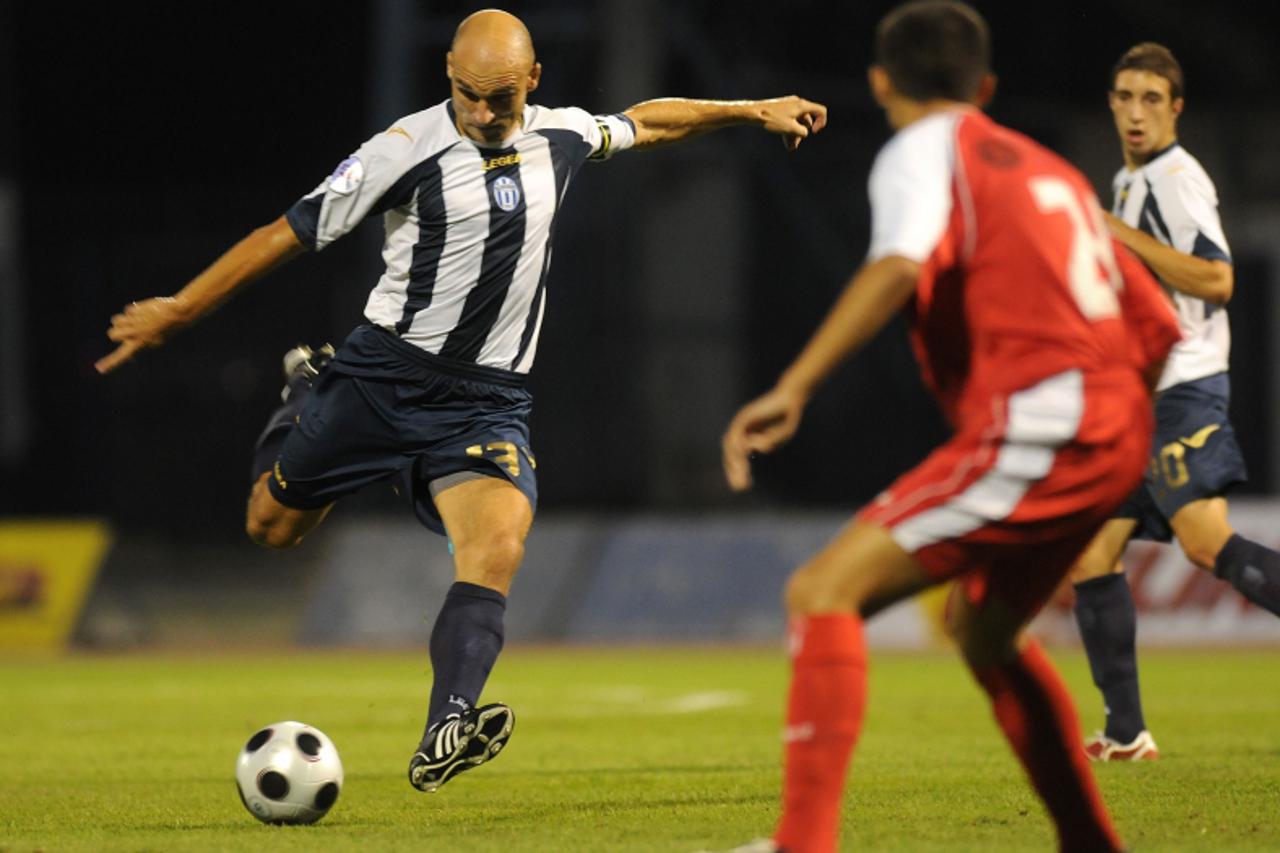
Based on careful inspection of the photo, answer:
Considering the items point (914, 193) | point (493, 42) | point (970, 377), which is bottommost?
point (970, 377)

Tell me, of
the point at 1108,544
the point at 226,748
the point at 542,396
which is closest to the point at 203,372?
the point at 542,396

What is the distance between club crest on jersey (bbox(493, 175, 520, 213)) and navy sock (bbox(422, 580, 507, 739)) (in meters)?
1.19

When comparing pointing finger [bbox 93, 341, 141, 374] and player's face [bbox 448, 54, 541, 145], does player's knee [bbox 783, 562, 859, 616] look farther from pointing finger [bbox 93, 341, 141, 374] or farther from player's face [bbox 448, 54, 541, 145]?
pointing finger [bbox 93, 341, 141, 374]

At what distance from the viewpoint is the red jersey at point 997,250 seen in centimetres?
423

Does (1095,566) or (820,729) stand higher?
(820,729)

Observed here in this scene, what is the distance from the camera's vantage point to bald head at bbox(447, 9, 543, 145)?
618cm

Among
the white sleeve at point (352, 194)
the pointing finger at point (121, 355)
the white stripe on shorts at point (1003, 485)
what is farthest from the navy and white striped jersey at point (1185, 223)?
the pointing finger at point (121, 355)

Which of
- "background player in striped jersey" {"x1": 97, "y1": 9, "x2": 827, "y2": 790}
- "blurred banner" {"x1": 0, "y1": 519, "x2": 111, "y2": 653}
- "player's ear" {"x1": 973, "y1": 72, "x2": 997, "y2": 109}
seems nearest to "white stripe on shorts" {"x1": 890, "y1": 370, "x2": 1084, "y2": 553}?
"player's ear" {"x1": 973, "y1": 72, "x2": 997, "y2": 109}

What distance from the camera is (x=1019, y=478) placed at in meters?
4.26

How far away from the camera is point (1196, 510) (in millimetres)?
7246

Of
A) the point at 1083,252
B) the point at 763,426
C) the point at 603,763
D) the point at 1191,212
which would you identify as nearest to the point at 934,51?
the point at 1083,252

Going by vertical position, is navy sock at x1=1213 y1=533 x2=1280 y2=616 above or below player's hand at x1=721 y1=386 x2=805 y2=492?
below

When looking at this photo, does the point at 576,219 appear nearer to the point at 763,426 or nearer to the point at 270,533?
the point at 270,533

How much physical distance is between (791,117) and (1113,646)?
88.3 inches
